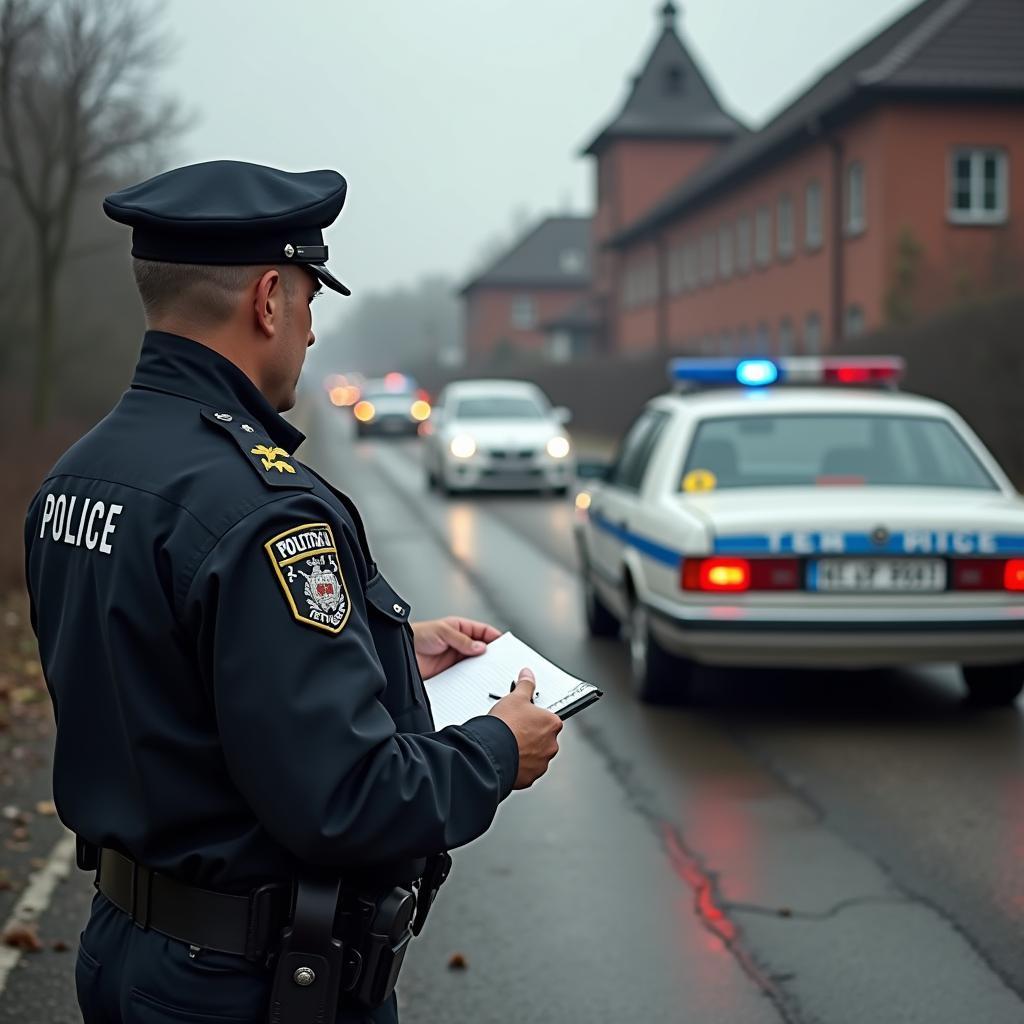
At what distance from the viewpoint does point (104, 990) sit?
91.8 inches

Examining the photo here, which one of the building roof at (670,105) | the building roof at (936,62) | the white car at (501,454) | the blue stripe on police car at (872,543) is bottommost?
the white car at (501,454)

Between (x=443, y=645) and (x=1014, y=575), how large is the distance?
529 centimetres

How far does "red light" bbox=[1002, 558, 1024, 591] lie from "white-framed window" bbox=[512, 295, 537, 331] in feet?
311

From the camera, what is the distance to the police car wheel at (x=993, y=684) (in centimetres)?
824

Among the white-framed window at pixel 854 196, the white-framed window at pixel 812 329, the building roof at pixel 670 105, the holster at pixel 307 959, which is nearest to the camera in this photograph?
the holster at pixel 307 959

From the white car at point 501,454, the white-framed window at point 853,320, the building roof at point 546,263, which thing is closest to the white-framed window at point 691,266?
the white-framed window at point 853,320

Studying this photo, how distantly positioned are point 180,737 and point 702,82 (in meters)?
66.1

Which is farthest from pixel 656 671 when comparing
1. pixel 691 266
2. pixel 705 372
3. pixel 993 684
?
pixel 691 266

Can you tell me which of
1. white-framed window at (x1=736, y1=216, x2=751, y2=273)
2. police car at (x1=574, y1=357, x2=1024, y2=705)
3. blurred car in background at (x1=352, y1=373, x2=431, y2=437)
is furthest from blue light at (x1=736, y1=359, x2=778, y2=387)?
white-framed window at (x1=736, y1=216, x2=751, y2=273)

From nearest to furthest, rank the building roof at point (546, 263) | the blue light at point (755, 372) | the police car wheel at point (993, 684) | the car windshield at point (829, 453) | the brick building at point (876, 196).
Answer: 1. the police car wheel at point (993, 684)
2. the car windshield at point (829, 453)
3. the blue light at point (755, 372)
4. the brick building at point (876, 196)
5. the building roof at point (546, 263)

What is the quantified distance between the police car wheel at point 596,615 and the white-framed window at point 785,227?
31.5 metres

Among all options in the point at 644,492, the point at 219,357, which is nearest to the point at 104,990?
the point at 219,357

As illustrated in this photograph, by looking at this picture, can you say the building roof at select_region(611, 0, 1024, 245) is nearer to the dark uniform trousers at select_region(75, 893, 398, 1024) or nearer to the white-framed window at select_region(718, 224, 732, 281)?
the white-framed window at select_region(718, 224, 732, 281)

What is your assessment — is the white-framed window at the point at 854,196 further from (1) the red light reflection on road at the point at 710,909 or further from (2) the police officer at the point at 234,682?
(2) the police officer at the point at 234,682
